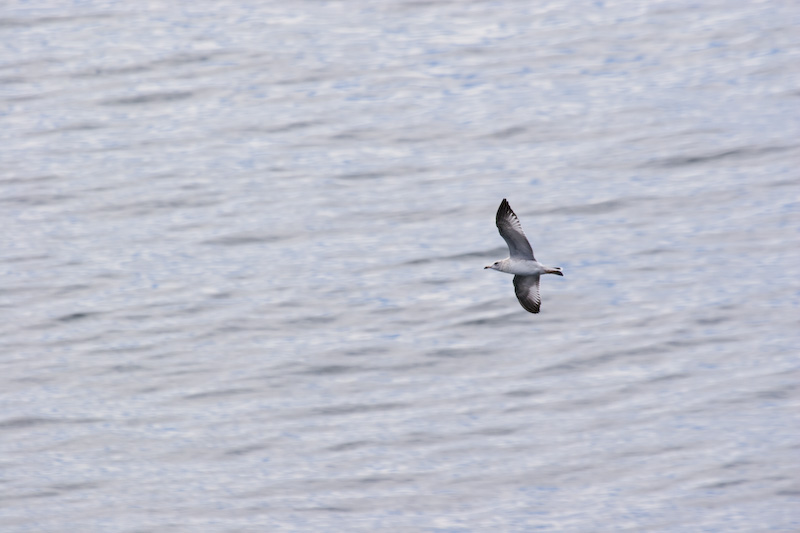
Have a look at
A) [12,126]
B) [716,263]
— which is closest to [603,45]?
[716,263]

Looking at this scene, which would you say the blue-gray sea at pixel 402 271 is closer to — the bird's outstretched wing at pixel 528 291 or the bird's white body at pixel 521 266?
the bird's outstretched wing at pixel 528 291

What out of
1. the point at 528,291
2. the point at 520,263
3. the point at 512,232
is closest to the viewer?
the point at 512,232

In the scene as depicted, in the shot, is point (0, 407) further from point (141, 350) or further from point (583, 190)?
point (583, 190)

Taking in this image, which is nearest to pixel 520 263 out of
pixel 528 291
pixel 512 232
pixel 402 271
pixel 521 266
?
pixel 521 266

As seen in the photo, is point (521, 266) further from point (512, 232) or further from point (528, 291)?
point (512, 232)

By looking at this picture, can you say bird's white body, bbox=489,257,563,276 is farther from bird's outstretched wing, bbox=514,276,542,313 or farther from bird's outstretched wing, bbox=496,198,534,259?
bird's outstretched wing, bbox=514,276,542,313

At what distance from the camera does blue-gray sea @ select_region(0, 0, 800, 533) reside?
18797mm

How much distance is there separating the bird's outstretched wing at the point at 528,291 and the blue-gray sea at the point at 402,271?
3106 mm

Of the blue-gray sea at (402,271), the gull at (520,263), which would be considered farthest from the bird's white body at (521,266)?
the blue-gray sea at (402,271)

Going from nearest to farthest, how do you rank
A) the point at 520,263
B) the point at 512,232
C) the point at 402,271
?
the point at 512,232 < the point at 520,263 < the point at 402,271

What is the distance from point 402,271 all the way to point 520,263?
7731mm

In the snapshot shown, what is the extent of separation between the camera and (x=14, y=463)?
64.3ft

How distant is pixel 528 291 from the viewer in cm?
1655

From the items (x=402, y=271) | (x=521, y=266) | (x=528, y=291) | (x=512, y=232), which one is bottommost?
(x=402, y=271)
